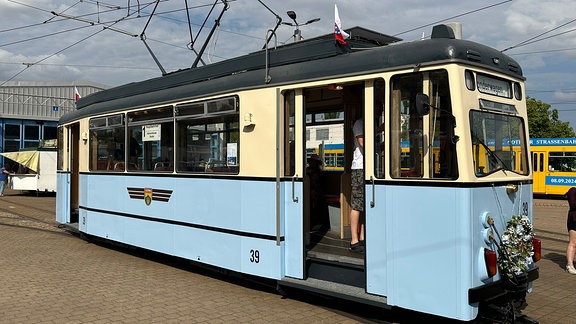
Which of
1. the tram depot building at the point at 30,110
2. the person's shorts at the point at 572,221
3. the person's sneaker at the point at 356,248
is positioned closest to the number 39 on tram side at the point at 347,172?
the person's sneaker at the point at 356,248

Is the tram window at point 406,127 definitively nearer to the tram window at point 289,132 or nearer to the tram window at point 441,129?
the tram window at point 441,129

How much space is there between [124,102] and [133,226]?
2.14 metres

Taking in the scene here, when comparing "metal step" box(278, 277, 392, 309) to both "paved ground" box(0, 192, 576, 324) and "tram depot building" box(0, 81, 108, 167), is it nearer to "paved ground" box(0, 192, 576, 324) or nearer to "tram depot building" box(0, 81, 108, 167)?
"paved ground" box(0, 192, 576, 324)

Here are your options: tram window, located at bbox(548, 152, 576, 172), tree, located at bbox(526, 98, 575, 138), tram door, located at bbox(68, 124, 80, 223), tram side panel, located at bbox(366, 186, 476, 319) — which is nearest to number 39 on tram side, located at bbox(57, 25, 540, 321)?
tram side panel, located at bbox(366, 186, 476, 319)

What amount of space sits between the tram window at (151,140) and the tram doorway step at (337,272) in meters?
2.90

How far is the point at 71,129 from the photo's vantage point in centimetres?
1149

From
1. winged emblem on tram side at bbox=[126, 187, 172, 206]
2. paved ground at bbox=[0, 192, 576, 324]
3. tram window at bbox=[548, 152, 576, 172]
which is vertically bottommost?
paved ground at bbox=[0, 192, 576, 324]

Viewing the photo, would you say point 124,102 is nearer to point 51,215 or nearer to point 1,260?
point 1,260

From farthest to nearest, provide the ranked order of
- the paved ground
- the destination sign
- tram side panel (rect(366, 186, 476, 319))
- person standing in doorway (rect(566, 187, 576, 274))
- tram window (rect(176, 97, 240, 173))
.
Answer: person standing in doorway (rect(566, 187, 576, 274)), tram window (rect(176, 97, 240, 173)), the paved ground, the destination sign, tram side panel (rect(366, 186, 476, 319))

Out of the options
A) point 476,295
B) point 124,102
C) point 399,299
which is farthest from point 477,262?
point 124,102

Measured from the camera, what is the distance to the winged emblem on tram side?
26.0ft

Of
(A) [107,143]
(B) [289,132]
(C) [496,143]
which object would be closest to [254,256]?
(B) [289,132]

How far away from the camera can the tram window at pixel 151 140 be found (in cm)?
788

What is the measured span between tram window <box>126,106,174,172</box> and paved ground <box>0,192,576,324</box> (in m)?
1.67
